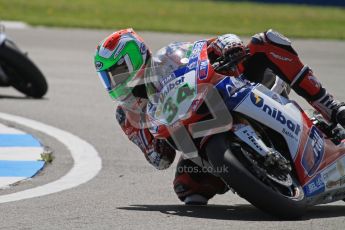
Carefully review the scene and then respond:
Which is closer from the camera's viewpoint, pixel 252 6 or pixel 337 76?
pixel 337 76

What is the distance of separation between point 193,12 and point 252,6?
11.2 ft

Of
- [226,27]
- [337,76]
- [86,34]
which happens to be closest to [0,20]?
[86,34]

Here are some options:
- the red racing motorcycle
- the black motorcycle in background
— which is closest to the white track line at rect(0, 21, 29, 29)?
the black motorcycle in background

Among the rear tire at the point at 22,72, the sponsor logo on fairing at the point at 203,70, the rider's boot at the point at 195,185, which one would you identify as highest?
the sponsor logo on fairing at the point at 203,70

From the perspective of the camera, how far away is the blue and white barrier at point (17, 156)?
27.0 feet

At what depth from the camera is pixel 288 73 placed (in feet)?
23.0

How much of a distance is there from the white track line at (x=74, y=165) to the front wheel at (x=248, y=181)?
66.3 inches

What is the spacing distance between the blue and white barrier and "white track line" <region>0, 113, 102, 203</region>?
301mm

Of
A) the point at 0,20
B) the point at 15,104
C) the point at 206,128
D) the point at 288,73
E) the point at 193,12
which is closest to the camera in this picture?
the point at 206,128

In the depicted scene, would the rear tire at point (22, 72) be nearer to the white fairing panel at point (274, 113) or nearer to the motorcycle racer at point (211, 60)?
the motorcycle racer at point (211, 60)

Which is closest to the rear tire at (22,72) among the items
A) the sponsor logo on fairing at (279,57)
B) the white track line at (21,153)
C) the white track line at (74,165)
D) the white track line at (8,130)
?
the white track line at (74,165)

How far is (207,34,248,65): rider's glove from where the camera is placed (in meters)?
6.67

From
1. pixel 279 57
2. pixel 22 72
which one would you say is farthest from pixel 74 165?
pixel 22 72

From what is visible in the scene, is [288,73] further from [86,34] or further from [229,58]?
[86,34]
